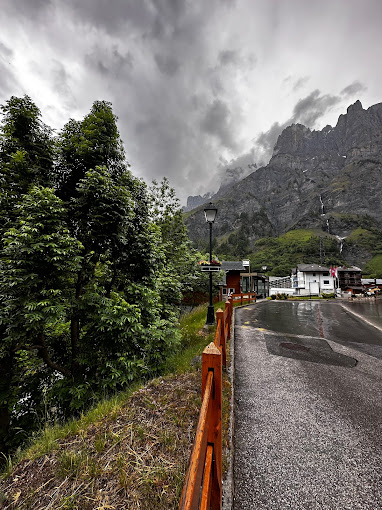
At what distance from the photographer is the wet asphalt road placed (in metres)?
2.27

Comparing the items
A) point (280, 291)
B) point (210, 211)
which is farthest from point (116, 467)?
point (280, 291)

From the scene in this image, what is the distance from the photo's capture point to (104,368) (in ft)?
17.4

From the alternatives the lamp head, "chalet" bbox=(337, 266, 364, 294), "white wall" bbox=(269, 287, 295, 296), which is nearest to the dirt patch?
the lamp head

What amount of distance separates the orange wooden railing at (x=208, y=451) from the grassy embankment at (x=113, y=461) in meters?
0.40

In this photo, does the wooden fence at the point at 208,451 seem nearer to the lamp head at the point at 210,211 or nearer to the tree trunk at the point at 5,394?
the tree trunk at the point at 5,394

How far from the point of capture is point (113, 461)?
2.30 metres

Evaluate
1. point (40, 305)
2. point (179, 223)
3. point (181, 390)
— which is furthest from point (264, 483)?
point (179, 223)

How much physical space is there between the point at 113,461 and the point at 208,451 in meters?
1.32

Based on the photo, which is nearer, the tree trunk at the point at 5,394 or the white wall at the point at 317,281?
the tree trunk at the point at 5,394

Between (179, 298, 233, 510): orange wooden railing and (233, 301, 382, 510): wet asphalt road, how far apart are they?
0.78 metres

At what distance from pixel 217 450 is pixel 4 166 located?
7288mm

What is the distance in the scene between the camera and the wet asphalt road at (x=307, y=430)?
2268 millimetres

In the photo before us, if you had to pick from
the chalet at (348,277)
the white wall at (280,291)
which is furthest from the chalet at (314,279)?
the chalet at (348,277)

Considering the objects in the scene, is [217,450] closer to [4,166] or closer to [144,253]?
[144,253]
